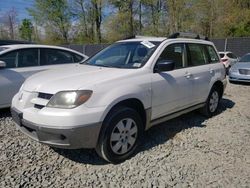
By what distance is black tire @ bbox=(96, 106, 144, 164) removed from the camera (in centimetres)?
330

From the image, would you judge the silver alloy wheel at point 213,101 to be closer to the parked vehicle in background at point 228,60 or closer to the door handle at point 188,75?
the door handle at point 188,75

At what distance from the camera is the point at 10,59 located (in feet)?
17.8

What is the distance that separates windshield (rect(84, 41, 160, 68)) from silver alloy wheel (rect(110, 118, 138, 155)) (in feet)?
2.88

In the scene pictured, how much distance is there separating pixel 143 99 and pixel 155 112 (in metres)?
0.40

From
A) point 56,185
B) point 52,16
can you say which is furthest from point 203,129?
point 52,16

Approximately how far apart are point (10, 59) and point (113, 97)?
3.14 meters

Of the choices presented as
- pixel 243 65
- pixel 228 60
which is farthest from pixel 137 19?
pixel 243 65

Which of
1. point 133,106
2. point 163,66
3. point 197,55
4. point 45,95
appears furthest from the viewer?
point 197,55

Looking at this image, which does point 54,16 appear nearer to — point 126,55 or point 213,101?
point 213,101

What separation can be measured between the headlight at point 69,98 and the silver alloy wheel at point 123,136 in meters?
0.61

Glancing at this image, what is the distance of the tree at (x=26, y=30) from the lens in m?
44.9

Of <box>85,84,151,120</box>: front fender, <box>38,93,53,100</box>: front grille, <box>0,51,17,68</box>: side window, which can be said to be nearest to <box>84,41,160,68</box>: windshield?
<box>85,84,151,120</box>: front fender

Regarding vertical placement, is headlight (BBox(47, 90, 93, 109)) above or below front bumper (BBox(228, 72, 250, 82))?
above

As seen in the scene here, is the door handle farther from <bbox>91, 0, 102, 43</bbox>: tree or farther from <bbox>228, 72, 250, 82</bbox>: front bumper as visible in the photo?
<bbox>91, 0, 102, 43</bbox>: tree
